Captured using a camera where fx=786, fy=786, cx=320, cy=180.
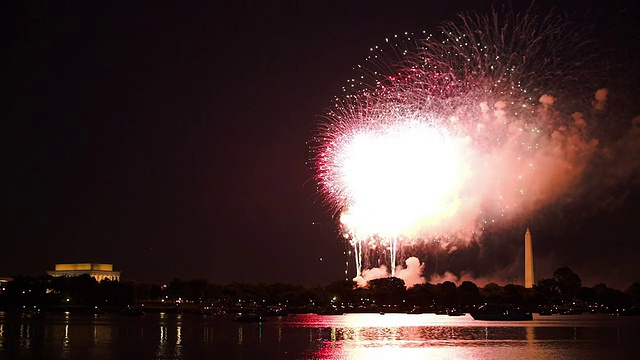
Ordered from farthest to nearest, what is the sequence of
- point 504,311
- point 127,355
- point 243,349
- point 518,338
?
1. point 504,311
2. point 518,338
3. point 243,349
4. point 127,355

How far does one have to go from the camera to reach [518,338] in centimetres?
8288

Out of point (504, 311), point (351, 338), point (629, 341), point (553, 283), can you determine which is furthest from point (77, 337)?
point (553, 283)

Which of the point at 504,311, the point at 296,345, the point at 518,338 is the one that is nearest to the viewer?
the point at 296,345

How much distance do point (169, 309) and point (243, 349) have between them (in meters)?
137

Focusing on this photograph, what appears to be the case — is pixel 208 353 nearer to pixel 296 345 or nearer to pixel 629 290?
pixel 296 345

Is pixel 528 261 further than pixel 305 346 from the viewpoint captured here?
Yes

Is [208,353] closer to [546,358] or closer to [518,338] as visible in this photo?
[546,358]

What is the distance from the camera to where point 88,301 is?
619 feet

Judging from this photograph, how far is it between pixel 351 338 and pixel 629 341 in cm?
2745

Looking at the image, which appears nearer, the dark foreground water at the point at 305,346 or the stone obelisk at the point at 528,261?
the dark foreground water at the point at 305,346

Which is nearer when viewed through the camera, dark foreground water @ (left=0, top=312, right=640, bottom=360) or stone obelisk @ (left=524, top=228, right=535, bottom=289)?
dark foreground water @ (left=0, top=312, right=640, bottom=360)

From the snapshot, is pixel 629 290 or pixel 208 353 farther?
pixel 629 290

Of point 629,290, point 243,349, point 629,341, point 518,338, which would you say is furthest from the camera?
point 629,290

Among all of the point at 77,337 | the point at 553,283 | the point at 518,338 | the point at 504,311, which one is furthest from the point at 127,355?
the point at 553,283
